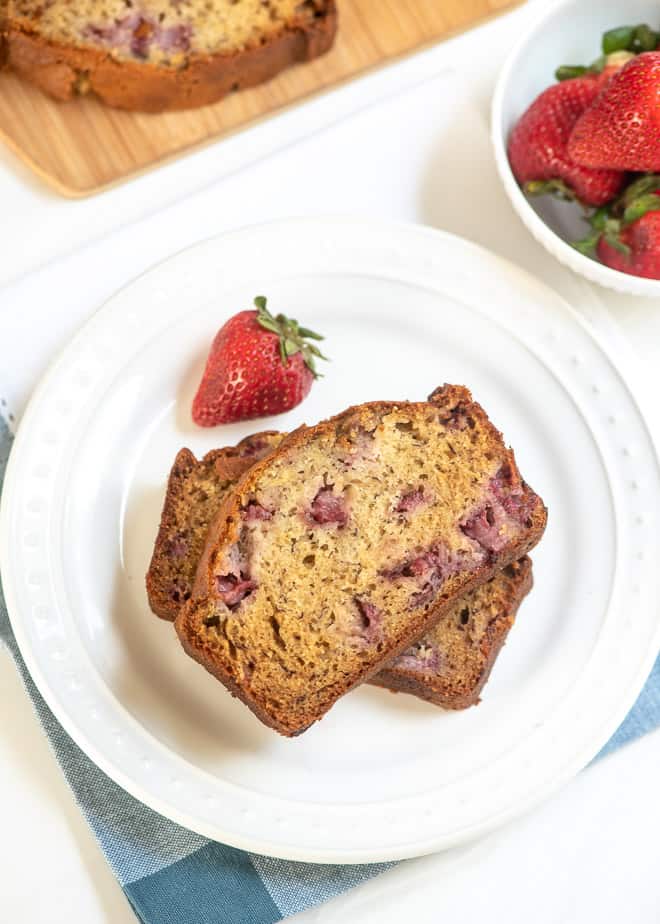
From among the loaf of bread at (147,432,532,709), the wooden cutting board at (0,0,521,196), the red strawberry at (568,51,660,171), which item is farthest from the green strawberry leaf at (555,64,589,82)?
the loaf of bread at (147,432,532,709)

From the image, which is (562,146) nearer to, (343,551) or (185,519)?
(343,551)

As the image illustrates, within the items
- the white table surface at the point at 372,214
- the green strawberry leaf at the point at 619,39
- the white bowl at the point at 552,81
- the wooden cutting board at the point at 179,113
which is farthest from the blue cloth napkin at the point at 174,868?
the green strawberry leaf at the point at 619,39

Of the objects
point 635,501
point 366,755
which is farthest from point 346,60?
point 366,755

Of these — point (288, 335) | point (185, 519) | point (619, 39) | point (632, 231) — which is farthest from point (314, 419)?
point (619, 39)

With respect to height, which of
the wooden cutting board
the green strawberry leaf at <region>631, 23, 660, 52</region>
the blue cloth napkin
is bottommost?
the blue cloth napkin

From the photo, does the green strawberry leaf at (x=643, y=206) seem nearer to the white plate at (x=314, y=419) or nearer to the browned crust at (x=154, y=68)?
the white plate at (x=314, y=419)

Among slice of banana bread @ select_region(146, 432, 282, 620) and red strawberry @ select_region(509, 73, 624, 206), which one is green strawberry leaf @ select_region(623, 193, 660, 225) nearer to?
red strawberry @ select_region(509, 73, 624, 206)
